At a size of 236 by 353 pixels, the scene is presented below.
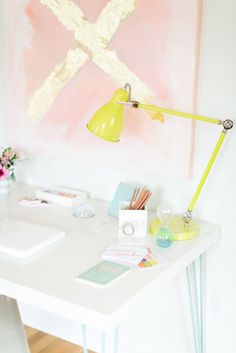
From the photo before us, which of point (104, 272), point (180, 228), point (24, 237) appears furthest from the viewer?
point (180, 228)

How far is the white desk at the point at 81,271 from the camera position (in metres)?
1.13

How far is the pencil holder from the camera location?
5.11 feet

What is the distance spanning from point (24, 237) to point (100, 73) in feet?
2.34

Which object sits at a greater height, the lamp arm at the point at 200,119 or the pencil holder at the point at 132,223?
the lamp arm at the point at 200,119

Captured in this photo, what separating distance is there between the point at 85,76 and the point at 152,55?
0.31 meters

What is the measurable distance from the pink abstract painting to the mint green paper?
0.53m

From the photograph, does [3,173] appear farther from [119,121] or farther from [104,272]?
[104,272]

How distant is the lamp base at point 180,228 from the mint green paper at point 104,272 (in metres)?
0.28

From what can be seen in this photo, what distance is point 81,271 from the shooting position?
1303 millimetres

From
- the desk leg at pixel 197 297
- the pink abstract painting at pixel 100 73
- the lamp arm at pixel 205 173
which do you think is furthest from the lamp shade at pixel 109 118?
the desk leg at pixel 197 297

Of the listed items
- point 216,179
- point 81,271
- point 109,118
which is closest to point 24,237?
point 81,271

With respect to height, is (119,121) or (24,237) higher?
(119,121)

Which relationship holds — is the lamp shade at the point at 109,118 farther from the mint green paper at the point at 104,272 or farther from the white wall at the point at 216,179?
the mint green paper at the point at 104,272

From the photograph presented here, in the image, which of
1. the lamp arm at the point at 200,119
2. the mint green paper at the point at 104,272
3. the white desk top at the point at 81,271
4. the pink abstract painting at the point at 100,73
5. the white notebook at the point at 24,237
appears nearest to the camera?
the white desk top at the point at 81,271
